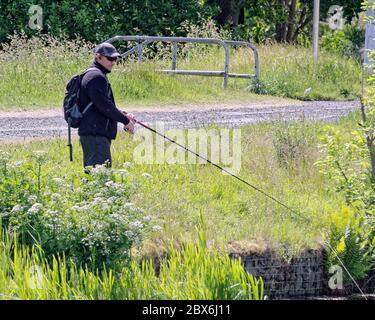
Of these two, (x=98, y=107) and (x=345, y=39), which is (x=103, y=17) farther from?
(x=98, y=107)

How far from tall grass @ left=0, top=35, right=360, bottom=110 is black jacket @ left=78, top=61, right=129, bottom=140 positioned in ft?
23.6

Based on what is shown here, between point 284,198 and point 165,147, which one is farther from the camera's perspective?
point 165,147

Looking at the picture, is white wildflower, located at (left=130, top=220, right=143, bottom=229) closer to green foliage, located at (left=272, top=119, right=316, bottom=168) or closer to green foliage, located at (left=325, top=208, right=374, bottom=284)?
green foliage, located at (left=325, top=208, right=374, bottom=284)

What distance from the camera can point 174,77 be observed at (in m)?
21.0

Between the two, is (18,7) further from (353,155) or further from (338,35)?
(353,155)

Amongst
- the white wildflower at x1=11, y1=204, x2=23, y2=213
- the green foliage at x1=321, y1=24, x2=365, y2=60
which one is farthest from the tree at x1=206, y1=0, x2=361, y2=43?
the white wildflower at x1=11, y1=204, x2=23, y2=213

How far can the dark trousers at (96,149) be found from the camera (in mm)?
11242

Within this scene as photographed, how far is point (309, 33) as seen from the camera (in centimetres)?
3509

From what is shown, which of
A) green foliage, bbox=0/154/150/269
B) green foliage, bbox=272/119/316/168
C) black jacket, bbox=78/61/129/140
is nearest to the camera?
green foliage, bbox=0/154/150/269

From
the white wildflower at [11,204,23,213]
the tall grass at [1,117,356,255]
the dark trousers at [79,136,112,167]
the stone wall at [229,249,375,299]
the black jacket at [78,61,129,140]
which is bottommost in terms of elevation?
the stone wall at [229,249,375,299]

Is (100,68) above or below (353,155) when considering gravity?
above

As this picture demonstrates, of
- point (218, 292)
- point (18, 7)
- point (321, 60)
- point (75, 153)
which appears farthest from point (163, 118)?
point (18, 7)

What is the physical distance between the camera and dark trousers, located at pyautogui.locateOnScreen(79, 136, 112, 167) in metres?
11.2
